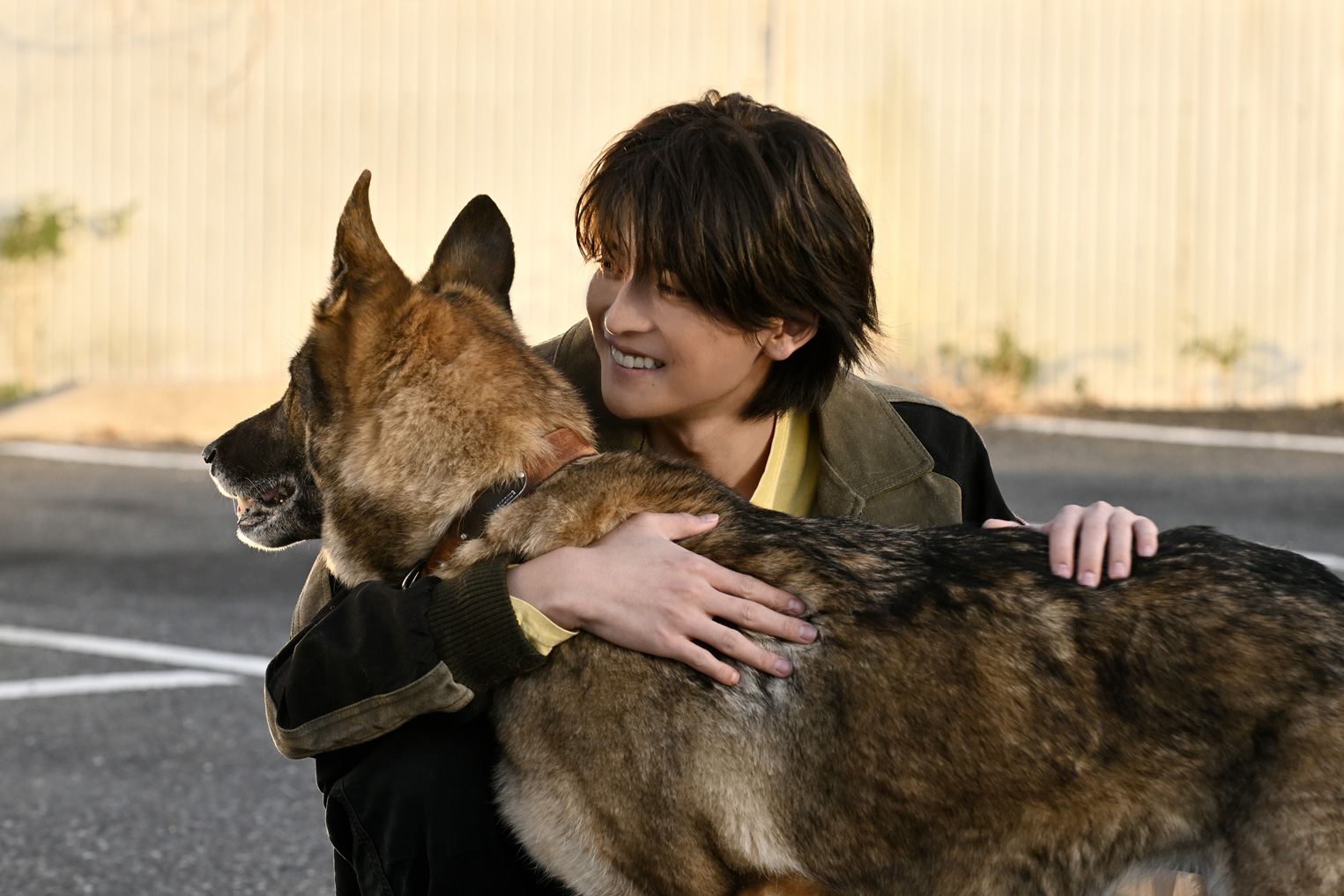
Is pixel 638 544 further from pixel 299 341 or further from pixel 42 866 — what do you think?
pixel 42 866

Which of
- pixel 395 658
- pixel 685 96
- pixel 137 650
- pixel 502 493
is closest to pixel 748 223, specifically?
pixel 502 493

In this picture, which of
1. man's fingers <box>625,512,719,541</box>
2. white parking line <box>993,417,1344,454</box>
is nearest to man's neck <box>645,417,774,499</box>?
man's fingers <box>625,512,719,541</box>

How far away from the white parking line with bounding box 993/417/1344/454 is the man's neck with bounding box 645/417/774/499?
7916 mm

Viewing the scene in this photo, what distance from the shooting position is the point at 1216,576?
2.32 meters

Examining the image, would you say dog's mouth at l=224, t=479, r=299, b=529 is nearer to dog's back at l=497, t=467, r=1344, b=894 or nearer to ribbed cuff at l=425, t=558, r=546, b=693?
ribbed cuff at l=425, t=558, r=546, b=693

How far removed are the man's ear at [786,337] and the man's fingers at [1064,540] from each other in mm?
777

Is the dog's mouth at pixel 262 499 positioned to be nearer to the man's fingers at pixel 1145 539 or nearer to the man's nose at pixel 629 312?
the man's nose at pixel 629 312

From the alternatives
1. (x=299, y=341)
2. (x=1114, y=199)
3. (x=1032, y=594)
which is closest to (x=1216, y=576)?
(x=1032, y=594)

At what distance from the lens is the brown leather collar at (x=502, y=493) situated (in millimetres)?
2605

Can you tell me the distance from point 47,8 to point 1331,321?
1128 cm

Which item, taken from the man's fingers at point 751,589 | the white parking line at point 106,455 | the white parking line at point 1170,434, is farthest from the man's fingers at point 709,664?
the white parking line at point 1170,434

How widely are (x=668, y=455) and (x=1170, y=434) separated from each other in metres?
8.60

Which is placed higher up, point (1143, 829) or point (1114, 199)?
point (1114, 199)

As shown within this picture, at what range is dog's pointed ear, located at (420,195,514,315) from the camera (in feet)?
9.80
